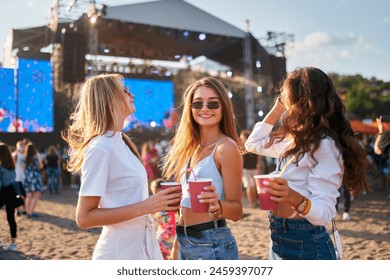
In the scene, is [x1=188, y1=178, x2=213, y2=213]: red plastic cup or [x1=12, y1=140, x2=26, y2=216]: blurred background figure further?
[x1=12, y1=140, x2=26, y2=216]: blurred background figure

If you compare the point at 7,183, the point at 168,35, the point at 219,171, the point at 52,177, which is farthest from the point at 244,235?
the point at 168,35

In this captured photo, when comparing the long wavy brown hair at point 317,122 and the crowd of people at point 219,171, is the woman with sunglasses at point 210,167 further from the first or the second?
the long wavy brown hair at point 317,122

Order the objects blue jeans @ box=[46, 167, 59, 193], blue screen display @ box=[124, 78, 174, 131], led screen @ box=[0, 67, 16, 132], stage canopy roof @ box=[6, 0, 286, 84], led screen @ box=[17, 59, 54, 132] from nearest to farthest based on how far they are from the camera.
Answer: led screen @ box=[0, 67, 16, 132]
led screen @ box=[17, 59, 54, 132]
blue jeans @ box=[46, 167, 59, 193]
stage canopy roof @ box=[6, 0, 286, 84]
blue screen display @ box=[124, 78, 174, 131]

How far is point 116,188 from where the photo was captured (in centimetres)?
152

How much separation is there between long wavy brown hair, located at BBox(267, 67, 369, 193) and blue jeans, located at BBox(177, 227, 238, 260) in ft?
1.49

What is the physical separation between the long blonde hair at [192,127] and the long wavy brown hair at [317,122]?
358mm

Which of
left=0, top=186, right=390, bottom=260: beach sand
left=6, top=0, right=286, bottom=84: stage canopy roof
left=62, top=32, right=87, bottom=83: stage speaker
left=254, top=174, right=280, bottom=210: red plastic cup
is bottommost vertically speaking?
left=0, top=186, right=390, bottom=260: beach sand

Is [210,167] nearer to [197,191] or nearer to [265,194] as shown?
[197,191]

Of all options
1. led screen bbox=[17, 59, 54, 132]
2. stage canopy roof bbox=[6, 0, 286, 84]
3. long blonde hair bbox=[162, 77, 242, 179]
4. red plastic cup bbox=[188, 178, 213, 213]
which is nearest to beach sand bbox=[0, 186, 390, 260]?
led screen bbox=[17, 59, 54, 132]

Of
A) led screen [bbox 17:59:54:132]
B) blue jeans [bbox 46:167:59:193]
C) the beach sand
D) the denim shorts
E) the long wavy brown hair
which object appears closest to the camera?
the long wavy brown hair

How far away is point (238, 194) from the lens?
5.33 ft

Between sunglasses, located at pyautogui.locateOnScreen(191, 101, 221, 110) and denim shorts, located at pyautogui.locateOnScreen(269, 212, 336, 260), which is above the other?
sunglasses, located at pyautogui.locateOnScreen(191, 101, 221, 110)

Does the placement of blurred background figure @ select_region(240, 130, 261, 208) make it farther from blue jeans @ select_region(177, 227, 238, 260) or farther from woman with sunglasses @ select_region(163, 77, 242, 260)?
blue jeans @ select_region(177, 227, 238, 260)

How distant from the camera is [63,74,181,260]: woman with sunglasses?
1.45m
